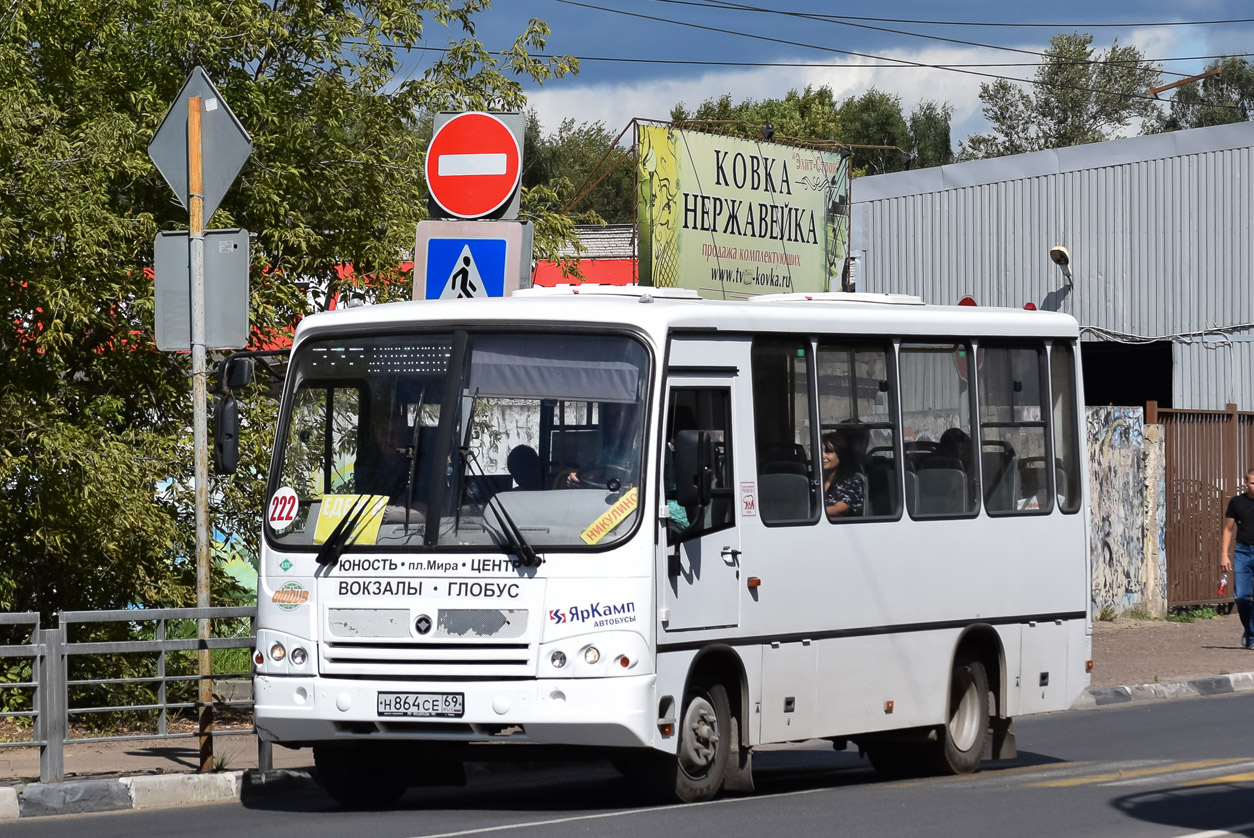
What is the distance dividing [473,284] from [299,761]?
3.35m

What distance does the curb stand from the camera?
16.9 m

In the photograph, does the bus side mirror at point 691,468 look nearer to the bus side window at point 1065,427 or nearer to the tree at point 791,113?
the bus side window at point 1065,427

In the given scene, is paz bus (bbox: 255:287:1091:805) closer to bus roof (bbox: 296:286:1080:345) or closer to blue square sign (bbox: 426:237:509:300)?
bus roof (bbox: 296:286:1080:345)

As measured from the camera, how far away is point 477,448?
378 inches

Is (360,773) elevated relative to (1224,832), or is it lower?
elevated

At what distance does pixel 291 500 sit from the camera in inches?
395

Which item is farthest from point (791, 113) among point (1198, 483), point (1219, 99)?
point (1198, 483)

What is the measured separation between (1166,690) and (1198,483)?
838 centimetres

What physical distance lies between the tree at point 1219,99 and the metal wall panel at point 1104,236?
5412 centimetres

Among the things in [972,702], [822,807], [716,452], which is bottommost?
[822,807]

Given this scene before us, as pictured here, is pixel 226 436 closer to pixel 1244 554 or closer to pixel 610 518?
pixel 610 518

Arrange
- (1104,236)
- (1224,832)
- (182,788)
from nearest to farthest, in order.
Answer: (1224,832)
(182,788)
(1104,236)

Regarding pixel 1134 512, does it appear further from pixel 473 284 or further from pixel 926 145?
pixel 926 145

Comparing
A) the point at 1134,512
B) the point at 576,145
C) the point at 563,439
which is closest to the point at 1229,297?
the point at 1134,512
